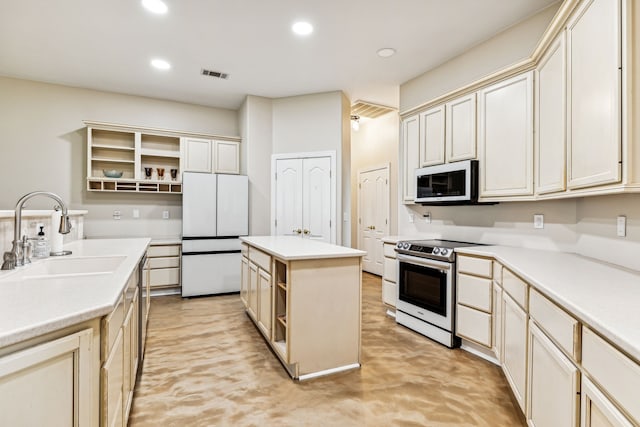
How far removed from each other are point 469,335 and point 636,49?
2.18m

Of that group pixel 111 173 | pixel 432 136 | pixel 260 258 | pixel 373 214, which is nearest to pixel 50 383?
pixel 260 258

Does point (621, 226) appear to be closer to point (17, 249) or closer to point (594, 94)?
point (594, 94)

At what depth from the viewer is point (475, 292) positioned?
263 cm

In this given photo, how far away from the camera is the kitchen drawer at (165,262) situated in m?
4.48

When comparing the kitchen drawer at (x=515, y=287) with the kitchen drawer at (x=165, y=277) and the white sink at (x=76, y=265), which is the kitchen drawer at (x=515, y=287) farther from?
the kitchen drawer at (x=165, y=277)

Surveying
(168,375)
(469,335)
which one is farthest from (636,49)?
(168,375)

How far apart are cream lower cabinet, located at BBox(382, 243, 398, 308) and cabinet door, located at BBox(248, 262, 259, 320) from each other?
4.98ft

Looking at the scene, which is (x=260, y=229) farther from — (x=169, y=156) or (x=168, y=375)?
(x=168, y=375)

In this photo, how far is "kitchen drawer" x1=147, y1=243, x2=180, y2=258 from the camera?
4480mm

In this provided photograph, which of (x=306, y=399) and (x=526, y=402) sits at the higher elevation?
(x=526, y=402)

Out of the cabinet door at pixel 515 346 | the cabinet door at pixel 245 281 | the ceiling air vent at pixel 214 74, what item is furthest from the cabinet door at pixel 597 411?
Answer: the ceiling air vent at pixel 214 74

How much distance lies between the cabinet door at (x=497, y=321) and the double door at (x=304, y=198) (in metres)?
2.48

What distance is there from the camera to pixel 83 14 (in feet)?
9.24

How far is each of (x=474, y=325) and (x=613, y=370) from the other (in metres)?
1.81
